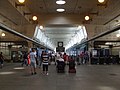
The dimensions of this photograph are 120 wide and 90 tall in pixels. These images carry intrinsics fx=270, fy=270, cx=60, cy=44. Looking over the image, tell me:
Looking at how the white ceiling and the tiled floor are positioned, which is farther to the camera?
the white ceiling

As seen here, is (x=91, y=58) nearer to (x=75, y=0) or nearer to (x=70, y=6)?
(x=70, y=6)

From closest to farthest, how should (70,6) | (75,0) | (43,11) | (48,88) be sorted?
(48,88) < (75,0) < (70,6) < (43,11)

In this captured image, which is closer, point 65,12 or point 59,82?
point 59,82

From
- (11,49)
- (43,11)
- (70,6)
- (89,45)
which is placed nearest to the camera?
(70,6)

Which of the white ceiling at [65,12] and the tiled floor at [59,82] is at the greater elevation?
the white ceiling at [65,12]

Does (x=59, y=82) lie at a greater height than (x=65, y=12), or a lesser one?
lesser

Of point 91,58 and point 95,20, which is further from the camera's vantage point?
point 91,58

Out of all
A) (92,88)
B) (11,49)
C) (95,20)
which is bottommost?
(92,88)

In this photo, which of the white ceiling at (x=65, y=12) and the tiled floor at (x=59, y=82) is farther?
the white ceiling at (x=65, y=12)

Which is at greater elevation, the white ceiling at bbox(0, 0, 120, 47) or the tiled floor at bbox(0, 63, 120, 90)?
the white ceiling at bbox(0, 0, 120, 47)

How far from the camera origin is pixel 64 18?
34.0 meters

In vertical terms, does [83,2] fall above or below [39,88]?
above

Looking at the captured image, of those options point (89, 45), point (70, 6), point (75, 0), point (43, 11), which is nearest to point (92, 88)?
point (75, 0)

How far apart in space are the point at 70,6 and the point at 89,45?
13.0 meters
